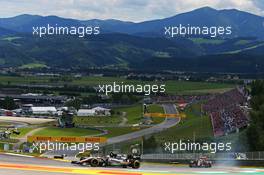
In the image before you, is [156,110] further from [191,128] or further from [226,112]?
[226,112]

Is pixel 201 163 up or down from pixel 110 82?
down

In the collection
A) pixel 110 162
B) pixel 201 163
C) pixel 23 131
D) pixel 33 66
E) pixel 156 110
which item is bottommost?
pixel 201 163

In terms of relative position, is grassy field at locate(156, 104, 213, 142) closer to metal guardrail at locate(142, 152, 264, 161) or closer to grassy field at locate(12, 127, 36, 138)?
metal guardrail at locate(142, 152, 264, 161)

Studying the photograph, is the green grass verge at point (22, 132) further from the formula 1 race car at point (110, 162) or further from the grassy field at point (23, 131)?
the formula 1 race car at point (110, 162)

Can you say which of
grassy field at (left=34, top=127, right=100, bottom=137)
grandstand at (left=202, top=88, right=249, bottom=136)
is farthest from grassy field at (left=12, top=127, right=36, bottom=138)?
grandstand at (left=202, top=88, right=249, bottom=136)

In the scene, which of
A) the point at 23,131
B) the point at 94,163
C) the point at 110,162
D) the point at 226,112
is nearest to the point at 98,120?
the point at 23,131

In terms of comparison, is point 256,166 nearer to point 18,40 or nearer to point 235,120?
point 235,120

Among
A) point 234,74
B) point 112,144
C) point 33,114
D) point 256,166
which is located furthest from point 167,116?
point 234,74

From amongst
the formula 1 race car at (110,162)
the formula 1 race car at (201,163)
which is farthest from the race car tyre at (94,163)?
the formula 1 race car at (201,163)
